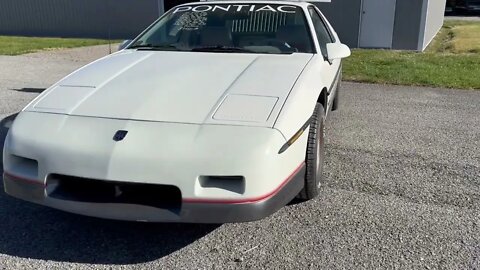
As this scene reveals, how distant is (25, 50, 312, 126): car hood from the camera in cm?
246

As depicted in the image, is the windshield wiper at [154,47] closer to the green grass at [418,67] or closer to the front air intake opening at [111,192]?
the front air intake opening at [111,192]

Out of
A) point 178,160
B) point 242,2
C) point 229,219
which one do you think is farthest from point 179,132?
point 242,2

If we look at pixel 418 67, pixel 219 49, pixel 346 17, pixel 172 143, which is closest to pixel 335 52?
pixel 219 49

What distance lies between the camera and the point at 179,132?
91.0 inches

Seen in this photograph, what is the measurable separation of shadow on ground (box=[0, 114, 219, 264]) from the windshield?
5.43 feet

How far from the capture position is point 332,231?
2.72 metres

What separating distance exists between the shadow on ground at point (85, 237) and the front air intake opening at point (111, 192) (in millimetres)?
398

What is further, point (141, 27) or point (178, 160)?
point (141, 27)

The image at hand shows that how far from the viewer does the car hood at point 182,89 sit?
246 cm

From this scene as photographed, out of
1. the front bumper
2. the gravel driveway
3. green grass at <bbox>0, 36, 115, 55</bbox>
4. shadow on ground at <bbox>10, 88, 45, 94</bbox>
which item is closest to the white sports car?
the front bumper

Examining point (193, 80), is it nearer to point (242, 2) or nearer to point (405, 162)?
point (242, 2)

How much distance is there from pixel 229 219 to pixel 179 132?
0.55 meters

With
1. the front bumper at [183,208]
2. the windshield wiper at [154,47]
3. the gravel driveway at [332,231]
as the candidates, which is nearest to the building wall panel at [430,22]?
the gravel driveway at [332,231]

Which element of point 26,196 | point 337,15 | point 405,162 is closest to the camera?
point 26,196
